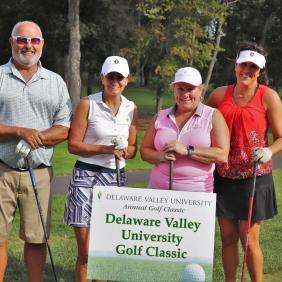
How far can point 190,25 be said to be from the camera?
84.3 ft

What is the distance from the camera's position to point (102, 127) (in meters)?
4.61

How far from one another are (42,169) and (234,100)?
5.31 feet

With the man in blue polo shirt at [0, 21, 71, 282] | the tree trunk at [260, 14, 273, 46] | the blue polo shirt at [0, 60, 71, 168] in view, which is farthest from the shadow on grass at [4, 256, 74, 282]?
the tree trunk at [260, 14, 273, 46]

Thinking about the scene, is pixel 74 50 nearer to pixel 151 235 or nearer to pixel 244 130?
pixel 244 130

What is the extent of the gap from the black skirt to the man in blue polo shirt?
1.35m

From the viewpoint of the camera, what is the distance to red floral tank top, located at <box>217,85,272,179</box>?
181 inches

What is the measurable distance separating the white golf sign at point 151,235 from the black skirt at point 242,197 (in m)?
0.69

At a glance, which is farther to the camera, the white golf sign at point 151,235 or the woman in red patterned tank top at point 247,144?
the woman in red patterned tank top at point 247,144

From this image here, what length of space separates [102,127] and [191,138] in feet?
2.34

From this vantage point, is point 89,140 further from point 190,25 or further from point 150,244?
point 190,25

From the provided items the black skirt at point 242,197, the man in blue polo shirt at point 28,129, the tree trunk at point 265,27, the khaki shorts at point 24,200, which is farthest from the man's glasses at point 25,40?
the tree trunk at point 265,27

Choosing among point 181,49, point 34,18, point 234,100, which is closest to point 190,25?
point 181,49

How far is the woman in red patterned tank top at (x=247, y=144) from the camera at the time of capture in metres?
4.59

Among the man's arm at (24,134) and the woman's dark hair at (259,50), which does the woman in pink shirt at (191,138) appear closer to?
the woman's dark hair at (259,50)
